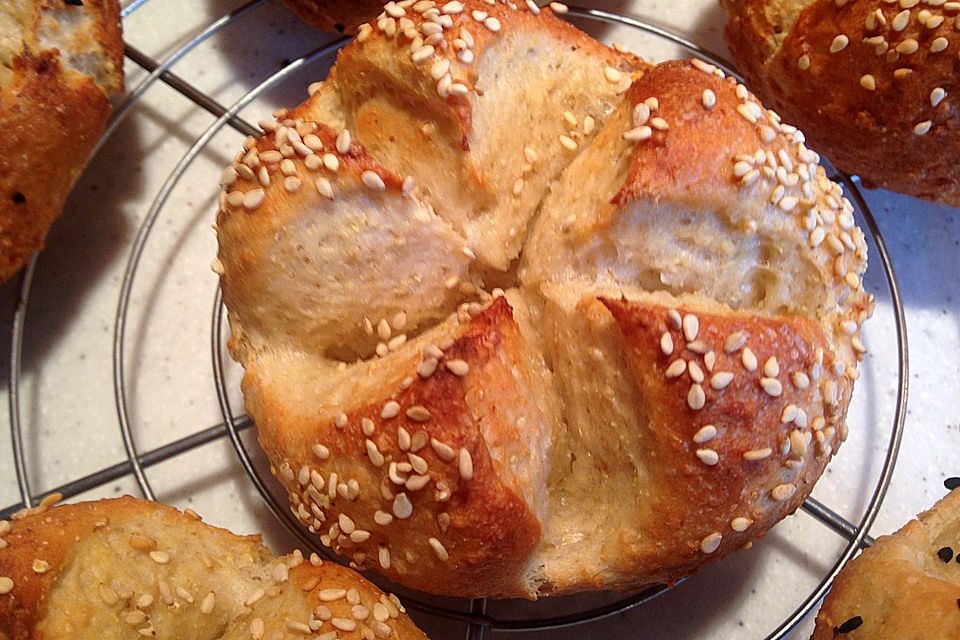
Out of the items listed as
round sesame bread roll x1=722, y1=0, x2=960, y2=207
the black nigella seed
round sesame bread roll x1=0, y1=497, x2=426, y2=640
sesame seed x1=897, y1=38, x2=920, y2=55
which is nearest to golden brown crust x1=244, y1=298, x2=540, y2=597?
round sesame bread roll x1=0, y1=497, x2=426, y2=640

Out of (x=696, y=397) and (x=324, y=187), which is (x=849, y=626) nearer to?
(x=696, y=397)

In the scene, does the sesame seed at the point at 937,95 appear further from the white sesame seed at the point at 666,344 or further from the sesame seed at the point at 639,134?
the white sesame seed at the point at 666,344

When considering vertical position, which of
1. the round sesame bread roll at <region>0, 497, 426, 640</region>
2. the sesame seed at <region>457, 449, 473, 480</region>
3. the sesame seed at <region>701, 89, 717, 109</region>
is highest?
the sesame seed at <region>701, 89, 717, 109</region>

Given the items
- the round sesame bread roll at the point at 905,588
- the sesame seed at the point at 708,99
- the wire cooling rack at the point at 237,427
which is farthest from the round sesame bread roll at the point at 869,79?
the round sesame bread roll at the point at 905,588

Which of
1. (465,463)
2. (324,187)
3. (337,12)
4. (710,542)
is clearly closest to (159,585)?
(465,463)

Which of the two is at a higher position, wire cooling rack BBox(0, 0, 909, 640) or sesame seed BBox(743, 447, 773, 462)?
sesame seed BBox(743, 447, 773, 462)

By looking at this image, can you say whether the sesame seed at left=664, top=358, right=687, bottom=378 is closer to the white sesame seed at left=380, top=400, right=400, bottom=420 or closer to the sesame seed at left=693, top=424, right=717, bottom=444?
the sesame seed at left=693, top=424, right=717, bottom=444

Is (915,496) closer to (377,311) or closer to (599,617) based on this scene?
(599,617)
